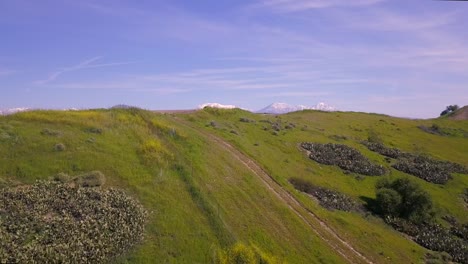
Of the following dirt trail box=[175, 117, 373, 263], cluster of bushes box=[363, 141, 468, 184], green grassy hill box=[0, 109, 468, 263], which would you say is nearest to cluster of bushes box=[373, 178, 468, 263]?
green grassy hill box=[0, 109, 468, 263]

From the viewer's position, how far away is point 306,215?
115 ft

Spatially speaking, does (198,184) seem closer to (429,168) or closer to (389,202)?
(389,202)

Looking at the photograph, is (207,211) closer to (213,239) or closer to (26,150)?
(213,239)

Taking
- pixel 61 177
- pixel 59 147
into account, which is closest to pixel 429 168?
pixel 59 147

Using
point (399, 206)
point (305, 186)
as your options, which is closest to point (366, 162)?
point (399, 206)

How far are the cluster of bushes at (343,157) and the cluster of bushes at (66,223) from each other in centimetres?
3601

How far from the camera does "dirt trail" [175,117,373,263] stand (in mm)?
31672

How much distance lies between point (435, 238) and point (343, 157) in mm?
19845

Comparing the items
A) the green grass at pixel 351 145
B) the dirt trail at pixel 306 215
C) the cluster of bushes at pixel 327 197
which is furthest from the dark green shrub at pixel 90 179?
the cluster of bushes at pixel 327 197

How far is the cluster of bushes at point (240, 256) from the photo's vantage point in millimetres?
23891

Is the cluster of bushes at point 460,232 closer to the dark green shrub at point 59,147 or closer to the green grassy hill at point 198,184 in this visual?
the green grassy hill at point 198,184

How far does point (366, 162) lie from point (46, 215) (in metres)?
46.8

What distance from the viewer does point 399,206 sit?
45.2 meters

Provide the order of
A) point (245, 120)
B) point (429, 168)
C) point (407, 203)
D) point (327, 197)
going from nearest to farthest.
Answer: point (327, 197)
point (407, 203)
point (429, 168)
point (245, 120)
